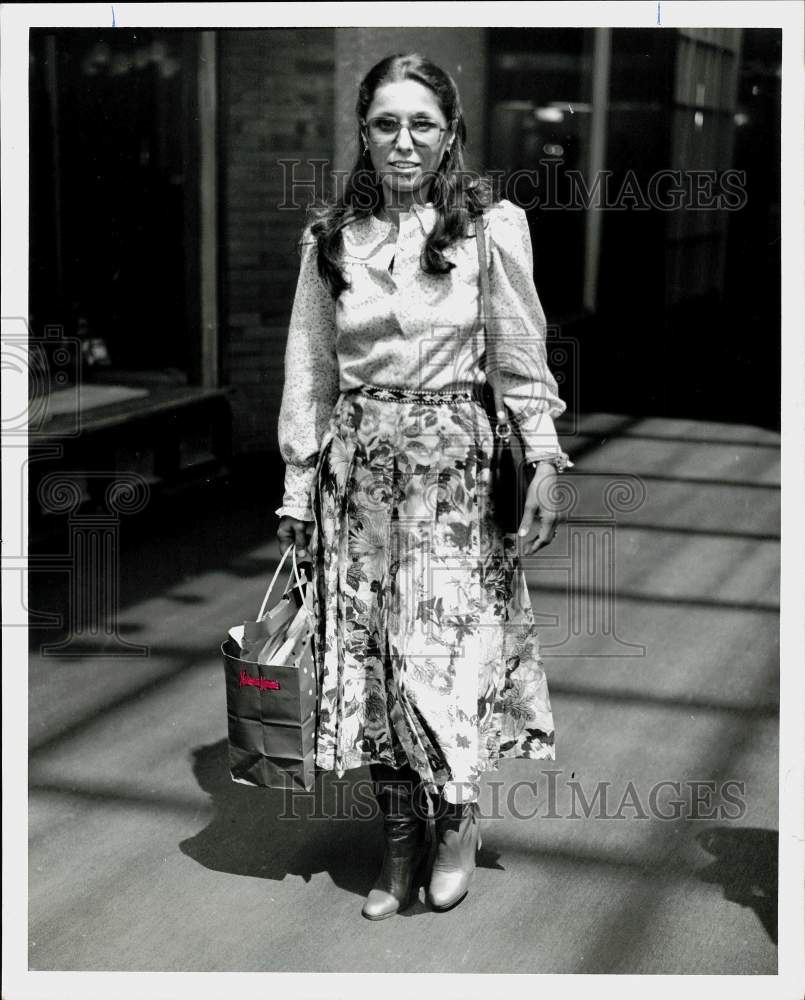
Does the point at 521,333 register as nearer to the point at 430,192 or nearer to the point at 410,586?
the point at 430,192

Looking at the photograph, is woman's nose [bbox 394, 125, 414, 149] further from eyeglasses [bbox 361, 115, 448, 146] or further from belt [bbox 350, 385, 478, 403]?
belt [bbox 350, 385, 478, 403]

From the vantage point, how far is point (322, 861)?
343 cm

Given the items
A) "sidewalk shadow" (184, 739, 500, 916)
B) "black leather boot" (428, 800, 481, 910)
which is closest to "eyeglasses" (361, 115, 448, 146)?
"black leather boot" (428, 800, 481, 910)

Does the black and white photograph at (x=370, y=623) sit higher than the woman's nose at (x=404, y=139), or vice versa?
the woman's nose at (x=404, y=139)

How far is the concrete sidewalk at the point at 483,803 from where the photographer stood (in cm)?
303

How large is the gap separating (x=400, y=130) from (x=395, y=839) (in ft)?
5.55

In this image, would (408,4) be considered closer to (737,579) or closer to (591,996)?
(591,996)

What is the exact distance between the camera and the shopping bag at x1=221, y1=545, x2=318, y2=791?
9.55 feet

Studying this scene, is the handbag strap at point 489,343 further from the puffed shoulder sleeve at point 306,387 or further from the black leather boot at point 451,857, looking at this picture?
the black leather boot at point 451,857

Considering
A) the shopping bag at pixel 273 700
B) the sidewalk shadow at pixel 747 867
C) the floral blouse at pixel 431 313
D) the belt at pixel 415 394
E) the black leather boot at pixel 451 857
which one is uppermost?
the floral blouse at pixel 431 313

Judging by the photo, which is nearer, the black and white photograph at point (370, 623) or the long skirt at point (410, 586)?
the black and white photograph at point (370, 623)

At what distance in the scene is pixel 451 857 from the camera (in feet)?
10.5

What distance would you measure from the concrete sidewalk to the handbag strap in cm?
122

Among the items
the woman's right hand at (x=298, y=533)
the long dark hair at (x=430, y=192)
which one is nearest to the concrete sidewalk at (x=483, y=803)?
the woman's right hand at (x=298, y=533)
